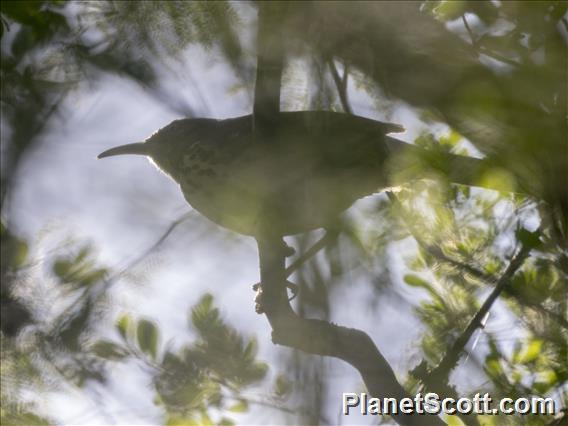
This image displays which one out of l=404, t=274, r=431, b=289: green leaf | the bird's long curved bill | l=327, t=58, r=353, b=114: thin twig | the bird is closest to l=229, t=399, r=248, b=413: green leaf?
the bird

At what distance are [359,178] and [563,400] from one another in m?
1.27

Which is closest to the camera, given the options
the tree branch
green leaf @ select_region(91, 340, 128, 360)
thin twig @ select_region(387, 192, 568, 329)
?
the tree branch

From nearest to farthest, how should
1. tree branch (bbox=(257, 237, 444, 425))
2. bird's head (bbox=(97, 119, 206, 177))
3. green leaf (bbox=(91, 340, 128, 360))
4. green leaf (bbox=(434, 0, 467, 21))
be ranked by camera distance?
tree branch (bbox=(257, 237, 444, 425)), green leaf (bbox=(91, 340, 128, 360)), green leaf (bbox=(434, 0, 467, 21)), bird's head (bbox=(97, 119, 206, 177))

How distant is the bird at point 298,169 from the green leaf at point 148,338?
0.53 meters

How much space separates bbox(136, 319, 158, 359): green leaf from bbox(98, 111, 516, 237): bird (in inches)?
21.0

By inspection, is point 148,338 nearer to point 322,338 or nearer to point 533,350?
point 322,338

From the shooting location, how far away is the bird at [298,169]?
8.31ft

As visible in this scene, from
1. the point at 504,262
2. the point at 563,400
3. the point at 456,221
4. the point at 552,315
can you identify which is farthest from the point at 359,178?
the point at 563,400

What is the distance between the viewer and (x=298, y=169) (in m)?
2.95

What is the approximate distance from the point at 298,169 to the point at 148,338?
90 cm

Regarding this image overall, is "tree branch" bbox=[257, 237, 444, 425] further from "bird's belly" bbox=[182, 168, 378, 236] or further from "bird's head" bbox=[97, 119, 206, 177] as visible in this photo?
"bird's head" bbox=[97, 119, 206, 177]

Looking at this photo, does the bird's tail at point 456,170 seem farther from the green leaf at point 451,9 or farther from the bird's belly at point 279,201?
the green leaf at point 451,9

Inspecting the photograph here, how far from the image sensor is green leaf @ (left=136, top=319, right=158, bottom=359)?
8.97 feet

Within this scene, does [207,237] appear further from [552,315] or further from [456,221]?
[552,315]
